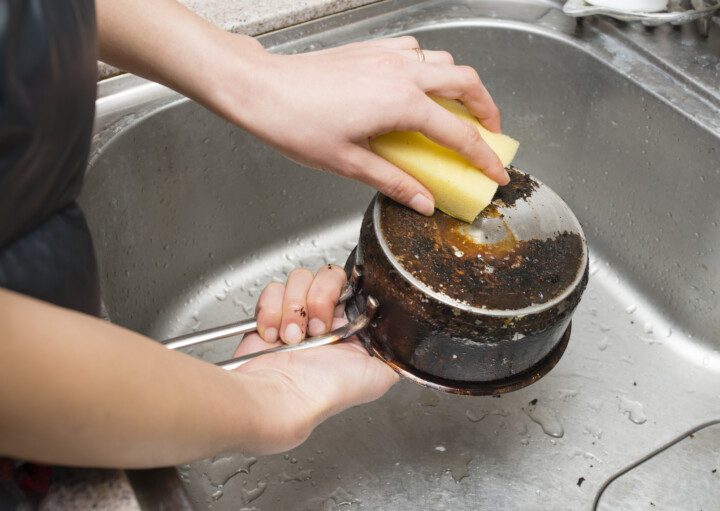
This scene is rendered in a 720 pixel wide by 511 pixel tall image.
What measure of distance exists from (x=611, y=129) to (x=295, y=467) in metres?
0.75

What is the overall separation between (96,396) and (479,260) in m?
0.44

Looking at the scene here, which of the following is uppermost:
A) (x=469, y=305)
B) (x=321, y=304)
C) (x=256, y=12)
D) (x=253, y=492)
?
(x=256, y=12)

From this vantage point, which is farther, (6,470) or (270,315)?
(270,315)

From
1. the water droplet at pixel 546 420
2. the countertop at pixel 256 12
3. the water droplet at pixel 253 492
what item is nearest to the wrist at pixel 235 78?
the countertop at pixel 256 12

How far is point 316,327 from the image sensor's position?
2.89 ft

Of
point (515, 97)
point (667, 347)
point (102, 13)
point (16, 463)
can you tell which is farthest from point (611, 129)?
point (16, 463)

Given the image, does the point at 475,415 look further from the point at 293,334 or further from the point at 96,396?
the point at 96,396

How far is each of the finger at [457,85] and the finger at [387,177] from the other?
10 centimetres

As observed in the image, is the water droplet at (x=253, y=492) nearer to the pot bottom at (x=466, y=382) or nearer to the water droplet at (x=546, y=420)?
the pot bottom at (x=466, y=382)

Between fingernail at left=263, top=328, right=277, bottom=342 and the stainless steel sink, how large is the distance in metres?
0.23

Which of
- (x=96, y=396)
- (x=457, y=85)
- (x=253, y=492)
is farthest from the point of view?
(x=253, y=492)

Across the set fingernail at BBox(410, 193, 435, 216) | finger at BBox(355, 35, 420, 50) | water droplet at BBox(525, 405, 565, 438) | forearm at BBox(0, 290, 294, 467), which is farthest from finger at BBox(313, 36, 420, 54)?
water droplet at BBox(525, 405, 565, 438)

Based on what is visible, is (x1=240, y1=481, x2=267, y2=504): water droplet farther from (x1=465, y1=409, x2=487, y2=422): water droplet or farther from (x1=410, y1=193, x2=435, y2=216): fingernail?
(x1=410, y1=193, x2=435, y2=216): fingernail

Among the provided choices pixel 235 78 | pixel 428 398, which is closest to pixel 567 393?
Answer: pixel 428 398
